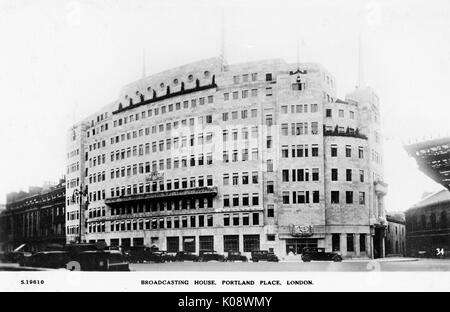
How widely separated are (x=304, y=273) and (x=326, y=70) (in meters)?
4.16

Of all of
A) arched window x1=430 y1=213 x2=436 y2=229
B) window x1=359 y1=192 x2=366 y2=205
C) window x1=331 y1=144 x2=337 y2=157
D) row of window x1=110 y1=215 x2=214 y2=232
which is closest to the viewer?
arched window x1=430 y1=213 x2=436 y2=229

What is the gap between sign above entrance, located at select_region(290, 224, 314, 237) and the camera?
15.3 m

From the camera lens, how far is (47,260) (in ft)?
38.7

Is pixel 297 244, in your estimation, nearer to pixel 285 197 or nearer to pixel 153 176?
pixel 285 197

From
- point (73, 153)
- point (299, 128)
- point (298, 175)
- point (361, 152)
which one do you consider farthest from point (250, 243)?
point (73, 153)

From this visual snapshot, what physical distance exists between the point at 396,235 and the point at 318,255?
328 centimetres

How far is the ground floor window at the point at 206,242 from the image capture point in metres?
14.8

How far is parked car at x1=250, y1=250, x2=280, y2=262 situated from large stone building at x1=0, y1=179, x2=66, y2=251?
4246 millimetres

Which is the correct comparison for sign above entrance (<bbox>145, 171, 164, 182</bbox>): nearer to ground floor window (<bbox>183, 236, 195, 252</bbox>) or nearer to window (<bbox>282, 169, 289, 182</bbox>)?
ground floor window (<bbox>183, 236, 195, 252</bbox>)

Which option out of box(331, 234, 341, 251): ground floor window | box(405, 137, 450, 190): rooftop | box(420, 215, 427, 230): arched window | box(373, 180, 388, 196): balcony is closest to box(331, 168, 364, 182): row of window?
box(331, 234, 341, 251): ground floor window

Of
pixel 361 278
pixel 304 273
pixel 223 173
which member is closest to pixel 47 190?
pixel 223 173

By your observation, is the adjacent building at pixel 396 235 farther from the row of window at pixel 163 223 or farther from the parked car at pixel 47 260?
the parked car at pixel 47 260

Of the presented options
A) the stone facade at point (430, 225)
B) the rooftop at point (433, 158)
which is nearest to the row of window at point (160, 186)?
the stone facade at point (430, 225)
